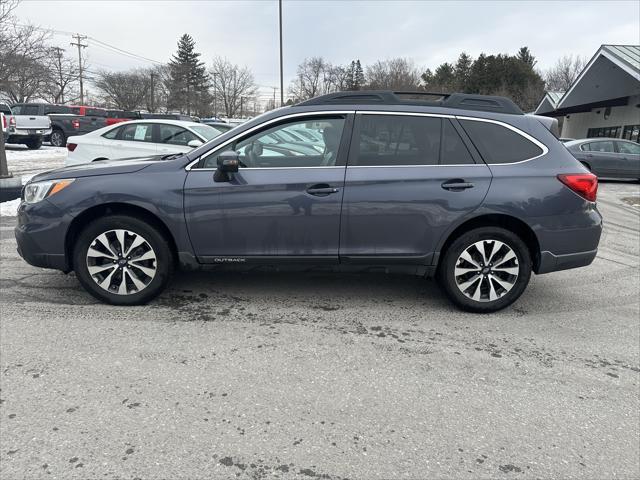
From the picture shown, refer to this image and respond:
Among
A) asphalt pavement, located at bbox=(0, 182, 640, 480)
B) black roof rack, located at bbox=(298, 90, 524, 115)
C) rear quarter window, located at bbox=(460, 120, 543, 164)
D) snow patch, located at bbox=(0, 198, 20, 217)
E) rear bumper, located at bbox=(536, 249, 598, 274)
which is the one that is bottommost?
asphalt pavement, located at bbox=(0, 182, 640, 480)

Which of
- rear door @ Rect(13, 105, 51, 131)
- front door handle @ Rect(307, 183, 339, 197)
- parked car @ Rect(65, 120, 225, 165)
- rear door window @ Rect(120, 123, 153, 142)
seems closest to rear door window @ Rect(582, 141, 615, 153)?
parked car @ Rect(65, 120, 225, 165)

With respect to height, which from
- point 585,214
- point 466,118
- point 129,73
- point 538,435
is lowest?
point 538,435

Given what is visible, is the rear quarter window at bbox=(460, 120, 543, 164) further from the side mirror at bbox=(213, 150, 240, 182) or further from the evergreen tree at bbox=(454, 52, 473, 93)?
the evergreen tree at bbox=(454, 52, 473, 93)

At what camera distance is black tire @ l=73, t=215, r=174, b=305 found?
382 centimetres

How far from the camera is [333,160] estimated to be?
3838mm

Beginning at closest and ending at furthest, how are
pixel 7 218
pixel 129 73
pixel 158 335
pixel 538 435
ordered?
pixel 538 435, pixel 158 335, pixel 7 218, pixel 129 73

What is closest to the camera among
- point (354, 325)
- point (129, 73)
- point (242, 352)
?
point (242, 352)

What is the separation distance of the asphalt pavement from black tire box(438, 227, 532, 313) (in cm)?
14

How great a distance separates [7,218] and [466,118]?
7209 millimetres

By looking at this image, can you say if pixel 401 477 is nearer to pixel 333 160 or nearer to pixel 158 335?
pixel 158 335

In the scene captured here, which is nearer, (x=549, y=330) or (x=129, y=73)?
(x=549, y=330)

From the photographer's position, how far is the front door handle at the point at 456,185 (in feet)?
12.4

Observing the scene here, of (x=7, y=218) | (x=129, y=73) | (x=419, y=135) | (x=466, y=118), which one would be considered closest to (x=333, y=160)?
(x=419, y=135)

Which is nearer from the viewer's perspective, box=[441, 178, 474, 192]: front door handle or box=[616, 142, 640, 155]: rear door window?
box=[441, 178, 474, 192]: front door handle
